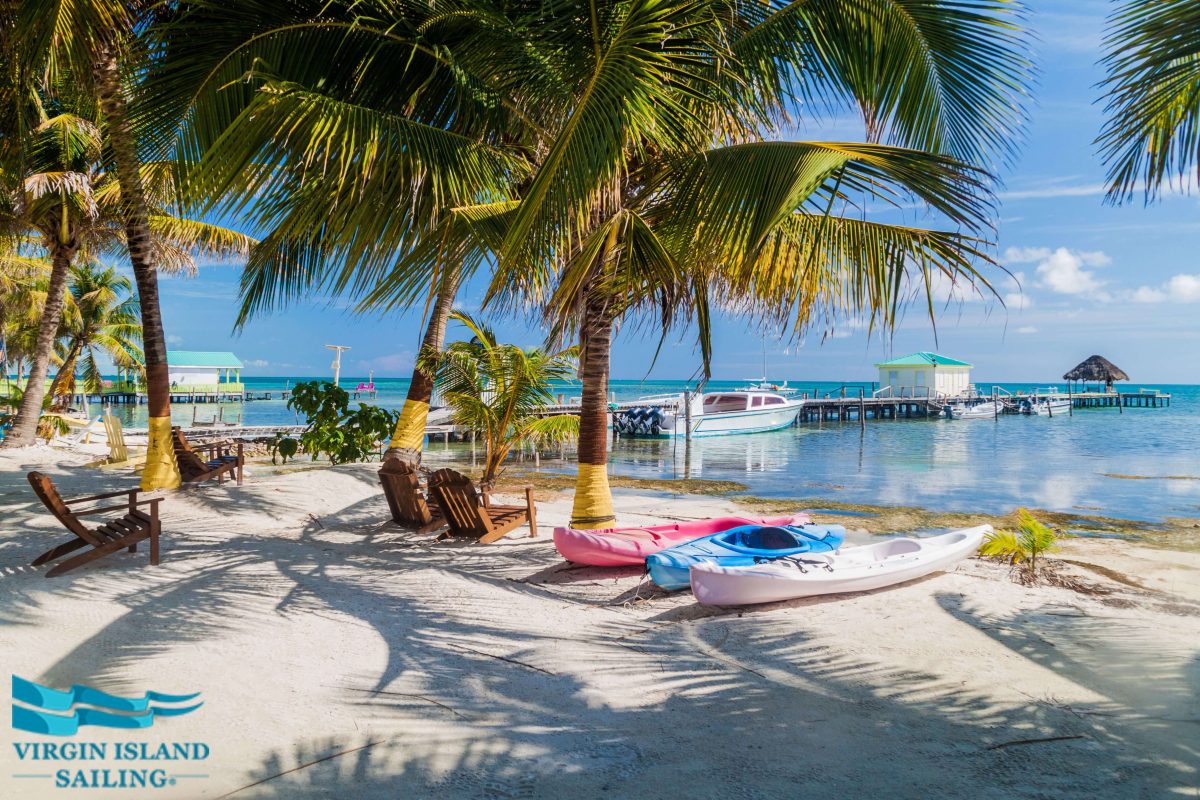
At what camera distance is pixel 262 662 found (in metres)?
4.38

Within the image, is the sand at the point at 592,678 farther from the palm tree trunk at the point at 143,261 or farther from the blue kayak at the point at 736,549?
the palm tree trunk at the point at 143,261

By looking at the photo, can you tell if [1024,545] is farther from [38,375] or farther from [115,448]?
[38,375]

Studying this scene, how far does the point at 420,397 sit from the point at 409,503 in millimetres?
2645

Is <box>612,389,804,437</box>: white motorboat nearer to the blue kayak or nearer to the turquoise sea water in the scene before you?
the turquoise sea water

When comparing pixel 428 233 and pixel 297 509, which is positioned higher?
pixel 428 233

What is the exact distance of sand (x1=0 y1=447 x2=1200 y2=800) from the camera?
127 inches

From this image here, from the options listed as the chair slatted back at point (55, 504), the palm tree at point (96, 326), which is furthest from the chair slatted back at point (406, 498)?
the palm tree at point (96, 326)

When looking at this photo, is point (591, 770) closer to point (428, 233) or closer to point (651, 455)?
point (428, 233)

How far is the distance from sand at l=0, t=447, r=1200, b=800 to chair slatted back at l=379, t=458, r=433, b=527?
115cm

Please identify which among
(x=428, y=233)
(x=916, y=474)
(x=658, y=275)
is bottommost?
(x=916, y=474)

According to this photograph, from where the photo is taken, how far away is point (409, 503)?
27.6 feet

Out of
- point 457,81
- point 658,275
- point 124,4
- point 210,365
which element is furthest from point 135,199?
point 210,365

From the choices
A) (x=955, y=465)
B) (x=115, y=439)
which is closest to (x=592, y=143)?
(x=115, y=439)

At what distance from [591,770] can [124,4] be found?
9.74 m
